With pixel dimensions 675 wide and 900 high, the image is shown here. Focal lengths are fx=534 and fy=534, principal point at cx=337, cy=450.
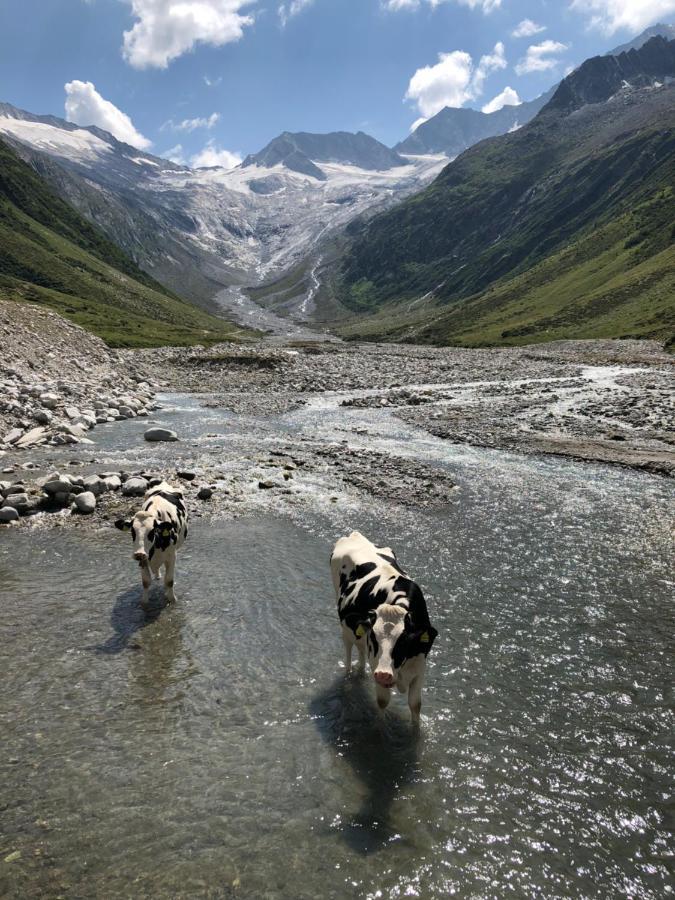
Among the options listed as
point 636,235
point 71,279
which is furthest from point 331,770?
point 636,235

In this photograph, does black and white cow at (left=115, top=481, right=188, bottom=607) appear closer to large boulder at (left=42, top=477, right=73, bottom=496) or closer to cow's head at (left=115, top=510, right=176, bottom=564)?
cow's head at (left=115, top=510, right=176, bottom=564)

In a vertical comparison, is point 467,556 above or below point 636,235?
below

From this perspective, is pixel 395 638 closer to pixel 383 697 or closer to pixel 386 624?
pixel 386 624

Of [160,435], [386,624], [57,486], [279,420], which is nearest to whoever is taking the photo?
[386,624]

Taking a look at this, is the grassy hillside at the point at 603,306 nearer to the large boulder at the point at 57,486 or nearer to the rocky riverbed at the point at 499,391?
the rocky riverbed at the point at 499,391

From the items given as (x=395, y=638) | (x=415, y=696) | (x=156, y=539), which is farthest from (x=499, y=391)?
(x=395, y=638)

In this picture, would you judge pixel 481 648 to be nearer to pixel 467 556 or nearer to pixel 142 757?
pixel 467 556

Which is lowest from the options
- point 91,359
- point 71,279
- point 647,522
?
point 647,522
